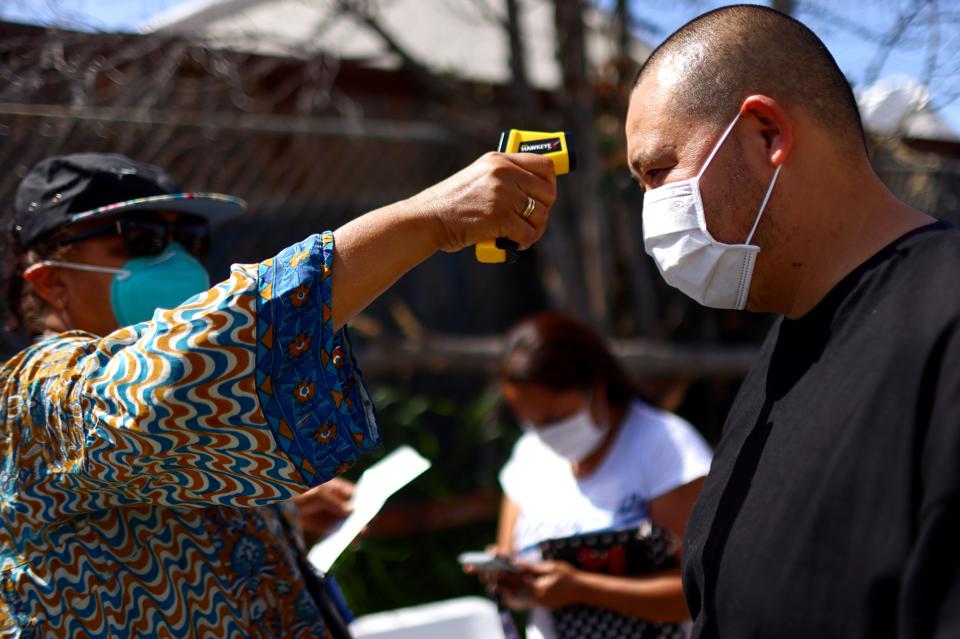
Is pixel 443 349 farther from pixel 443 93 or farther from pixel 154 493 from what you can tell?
pixel 154 493

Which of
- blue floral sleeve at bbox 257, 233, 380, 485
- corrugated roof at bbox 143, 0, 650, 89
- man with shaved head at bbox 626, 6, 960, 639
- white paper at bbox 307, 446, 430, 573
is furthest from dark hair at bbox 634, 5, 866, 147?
corrugated roof at bbox 143, 0, 650, 89

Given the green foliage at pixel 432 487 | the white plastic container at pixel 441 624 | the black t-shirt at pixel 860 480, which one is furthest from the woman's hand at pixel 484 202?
the green foliage at pixel 432 487

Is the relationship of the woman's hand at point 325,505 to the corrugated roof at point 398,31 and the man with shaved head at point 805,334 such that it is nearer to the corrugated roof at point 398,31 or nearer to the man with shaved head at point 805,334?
the man with shaved head at point 805,334

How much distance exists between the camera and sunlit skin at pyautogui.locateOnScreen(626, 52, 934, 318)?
151 cm

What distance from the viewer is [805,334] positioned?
154 centimetres

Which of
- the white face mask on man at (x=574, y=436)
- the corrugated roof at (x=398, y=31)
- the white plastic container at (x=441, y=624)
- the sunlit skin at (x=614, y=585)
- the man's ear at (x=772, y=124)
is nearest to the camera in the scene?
the man's ear at (x=772, y=124)

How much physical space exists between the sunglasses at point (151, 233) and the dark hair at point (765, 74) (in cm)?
118

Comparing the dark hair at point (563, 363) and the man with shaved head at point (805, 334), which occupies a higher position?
the man with shaved head at point (805, 334)

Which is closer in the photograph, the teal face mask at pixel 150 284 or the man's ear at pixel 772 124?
the man's ear at pixel 772 124

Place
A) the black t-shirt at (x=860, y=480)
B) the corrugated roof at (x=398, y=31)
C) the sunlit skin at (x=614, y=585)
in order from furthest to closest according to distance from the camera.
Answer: the corrugated roof at (x=398, y=31) → the sunlit skin at (x=614, y=585) → the black t-shirt at (x=860, y=480)

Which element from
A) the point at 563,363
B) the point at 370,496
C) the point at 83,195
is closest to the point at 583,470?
the point at 563,363

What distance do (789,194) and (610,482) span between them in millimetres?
1470

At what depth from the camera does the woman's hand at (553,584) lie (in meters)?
2.66

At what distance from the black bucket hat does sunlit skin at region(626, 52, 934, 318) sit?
3.64 ft
